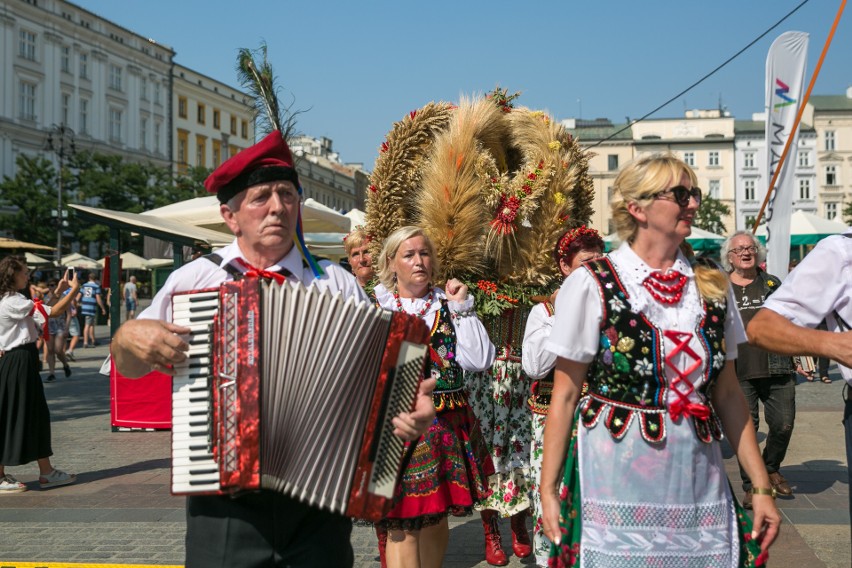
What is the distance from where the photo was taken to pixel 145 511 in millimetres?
6766

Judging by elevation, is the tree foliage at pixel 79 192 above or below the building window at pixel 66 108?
below

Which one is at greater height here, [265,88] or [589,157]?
[265,88]

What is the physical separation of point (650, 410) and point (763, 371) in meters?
4.70

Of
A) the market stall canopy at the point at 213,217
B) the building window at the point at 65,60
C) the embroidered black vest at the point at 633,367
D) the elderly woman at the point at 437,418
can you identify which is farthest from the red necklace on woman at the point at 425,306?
the building window at the point at 65,60

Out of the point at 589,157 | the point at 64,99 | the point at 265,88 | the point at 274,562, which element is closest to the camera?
the point at 274,562

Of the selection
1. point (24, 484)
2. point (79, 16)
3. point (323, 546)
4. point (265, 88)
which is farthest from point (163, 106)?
point (323, 546)

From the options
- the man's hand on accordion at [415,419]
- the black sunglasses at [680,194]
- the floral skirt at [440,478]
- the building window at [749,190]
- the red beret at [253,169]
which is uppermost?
the building window at [749,190]

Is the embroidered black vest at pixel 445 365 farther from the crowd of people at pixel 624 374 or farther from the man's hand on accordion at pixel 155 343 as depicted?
the man's hand on accordion at pixel 155 343

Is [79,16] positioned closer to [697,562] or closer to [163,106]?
[163,106]

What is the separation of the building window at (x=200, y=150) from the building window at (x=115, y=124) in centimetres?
1146

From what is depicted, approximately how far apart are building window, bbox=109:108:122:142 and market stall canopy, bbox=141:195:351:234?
178 feet

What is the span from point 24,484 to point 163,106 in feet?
220

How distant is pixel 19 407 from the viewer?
25.7ft

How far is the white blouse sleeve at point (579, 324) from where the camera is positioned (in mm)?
2881
